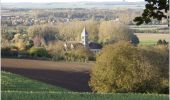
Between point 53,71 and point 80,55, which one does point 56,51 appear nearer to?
point 80,55

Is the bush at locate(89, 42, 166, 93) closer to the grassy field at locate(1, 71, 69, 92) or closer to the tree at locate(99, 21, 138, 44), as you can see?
the grassy field at locate(1, 71, 69, 92)

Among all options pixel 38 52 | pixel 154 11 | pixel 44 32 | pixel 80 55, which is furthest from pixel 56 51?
pixel 154 11

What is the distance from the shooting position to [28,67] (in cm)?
4322

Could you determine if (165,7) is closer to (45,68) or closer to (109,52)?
(109,52)

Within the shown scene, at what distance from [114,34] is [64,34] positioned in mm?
12474

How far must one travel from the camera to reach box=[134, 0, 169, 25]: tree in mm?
6129

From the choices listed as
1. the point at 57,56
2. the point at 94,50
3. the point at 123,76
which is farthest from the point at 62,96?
the point at 94,50

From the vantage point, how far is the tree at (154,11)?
20.1 feet

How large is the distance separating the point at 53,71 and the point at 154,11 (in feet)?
119

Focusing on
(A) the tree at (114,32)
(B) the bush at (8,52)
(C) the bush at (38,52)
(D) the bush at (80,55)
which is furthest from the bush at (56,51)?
(A) the tree at (114,32)

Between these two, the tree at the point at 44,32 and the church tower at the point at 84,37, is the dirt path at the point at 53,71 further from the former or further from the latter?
the tree at the point at 44,32

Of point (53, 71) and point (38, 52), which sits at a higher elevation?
point (38, 52)

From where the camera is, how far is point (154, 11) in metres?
6.34

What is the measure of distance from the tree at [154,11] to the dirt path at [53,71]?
2732cm
